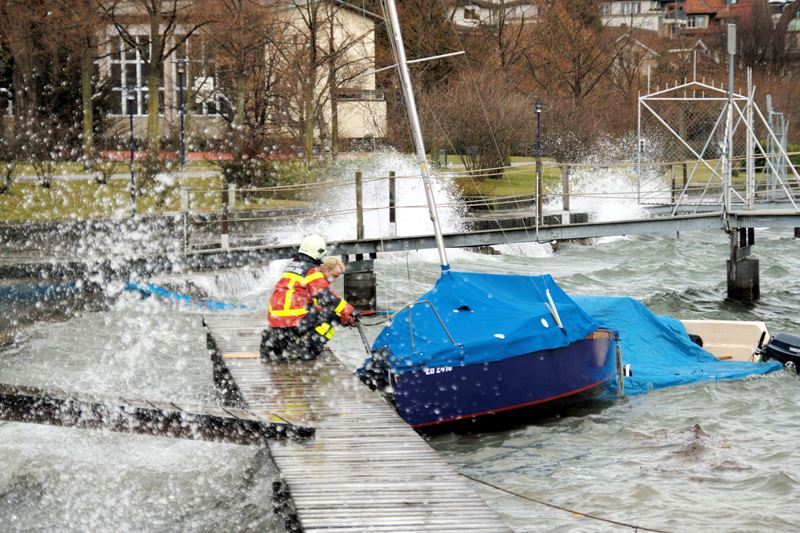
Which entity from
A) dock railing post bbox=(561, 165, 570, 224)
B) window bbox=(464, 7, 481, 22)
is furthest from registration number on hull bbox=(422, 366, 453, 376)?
window bbox=(464, 7, 481, 22)

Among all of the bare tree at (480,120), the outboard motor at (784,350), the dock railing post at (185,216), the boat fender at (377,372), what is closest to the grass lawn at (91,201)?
the dock railing post at (185,216)

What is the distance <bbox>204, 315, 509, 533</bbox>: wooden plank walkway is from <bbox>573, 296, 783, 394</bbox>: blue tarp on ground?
519 centimetres

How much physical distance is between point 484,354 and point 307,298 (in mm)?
2171

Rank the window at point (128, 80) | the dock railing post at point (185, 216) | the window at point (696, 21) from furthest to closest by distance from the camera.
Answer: the window at point (696, 21) → the window at point (128, 80) → the dock railing post at point (185, 216)

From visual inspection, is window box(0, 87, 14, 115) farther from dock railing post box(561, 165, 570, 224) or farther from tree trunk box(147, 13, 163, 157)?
dock railing post box(561, 165, 570, 224)

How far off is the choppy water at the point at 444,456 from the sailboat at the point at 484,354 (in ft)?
1.42

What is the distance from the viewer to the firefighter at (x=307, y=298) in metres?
13.5

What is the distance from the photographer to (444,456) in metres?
13.6

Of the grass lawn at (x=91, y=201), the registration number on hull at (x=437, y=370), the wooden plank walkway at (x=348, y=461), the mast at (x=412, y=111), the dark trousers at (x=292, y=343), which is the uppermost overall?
the mast at (x=412, y=111)

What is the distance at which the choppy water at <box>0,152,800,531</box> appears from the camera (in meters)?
11.1

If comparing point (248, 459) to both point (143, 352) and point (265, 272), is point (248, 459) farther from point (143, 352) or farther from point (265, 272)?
point (265, 272)

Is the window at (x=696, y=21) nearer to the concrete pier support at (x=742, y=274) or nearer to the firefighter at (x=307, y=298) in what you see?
the concrete pier support at (x=742, y=274)

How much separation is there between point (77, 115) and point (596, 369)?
36038mm

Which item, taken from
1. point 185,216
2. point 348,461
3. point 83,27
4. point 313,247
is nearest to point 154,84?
point 83,27
